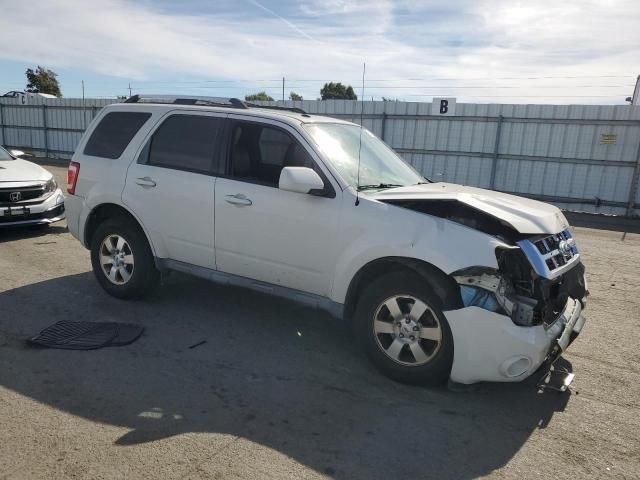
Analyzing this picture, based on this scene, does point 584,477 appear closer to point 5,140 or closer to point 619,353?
point 619,353

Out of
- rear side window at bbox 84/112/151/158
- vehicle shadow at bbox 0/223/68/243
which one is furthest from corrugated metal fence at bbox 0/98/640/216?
rear side window at bbox 84/112/151/158

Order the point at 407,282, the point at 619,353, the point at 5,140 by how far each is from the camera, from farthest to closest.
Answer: the point at 5,140 → the point at 619,353 → the point at 407,282

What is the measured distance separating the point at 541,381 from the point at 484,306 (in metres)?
1.05

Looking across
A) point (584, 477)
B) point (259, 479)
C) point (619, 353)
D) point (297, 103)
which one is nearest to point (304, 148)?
point (259, 479)

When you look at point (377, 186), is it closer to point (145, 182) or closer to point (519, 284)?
point (519, 284)

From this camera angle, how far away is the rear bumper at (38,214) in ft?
24.6

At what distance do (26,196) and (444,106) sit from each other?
11720mm

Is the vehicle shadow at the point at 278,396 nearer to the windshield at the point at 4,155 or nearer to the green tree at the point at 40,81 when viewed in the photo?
the windshield at the point at 4,155

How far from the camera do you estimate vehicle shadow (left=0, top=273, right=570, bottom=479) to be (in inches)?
120

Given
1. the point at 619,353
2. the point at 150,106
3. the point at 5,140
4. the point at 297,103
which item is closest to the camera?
the point at 619,353

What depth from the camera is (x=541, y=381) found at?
392 cm

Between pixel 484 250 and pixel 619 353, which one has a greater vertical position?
pixel 484 250

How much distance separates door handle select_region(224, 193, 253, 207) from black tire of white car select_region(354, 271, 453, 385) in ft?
4.21

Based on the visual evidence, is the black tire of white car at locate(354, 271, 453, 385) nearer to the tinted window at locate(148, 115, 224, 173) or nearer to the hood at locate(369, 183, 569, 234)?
the hood at locate(369, 183, 569, 234)
